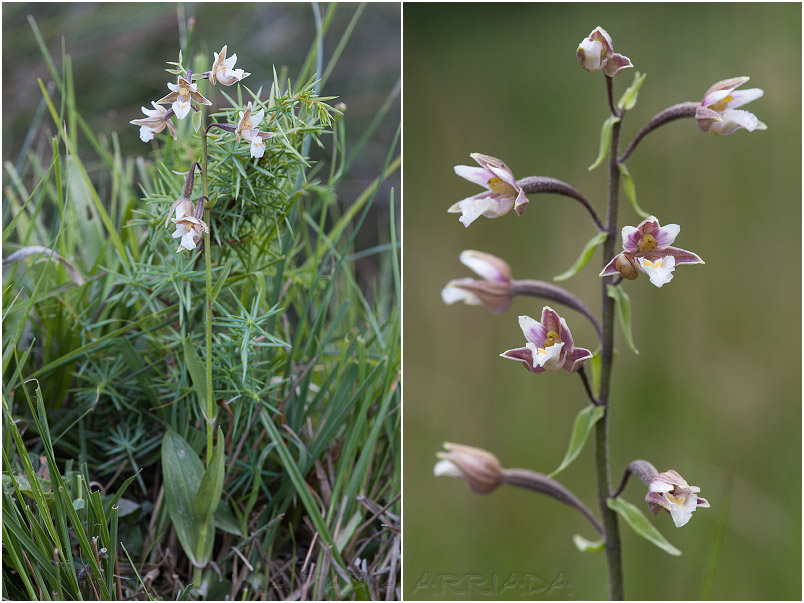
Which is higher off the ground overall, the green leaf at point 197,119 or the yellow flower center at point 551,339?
the green leaf at point 197,119

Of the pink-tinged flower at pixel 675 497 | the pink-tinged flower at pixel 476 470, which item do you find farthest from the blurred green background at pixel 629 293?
the pink-tinged flower at pixel 675 497

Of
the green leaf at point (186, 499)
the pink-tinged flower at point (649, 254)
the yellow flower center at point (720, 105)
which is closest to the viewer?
the pink-tinged flower at point (649, 254)

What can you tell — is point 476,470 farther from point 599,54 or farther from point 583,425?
point 599,54

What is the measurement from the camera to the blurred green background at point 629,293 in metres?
1.54

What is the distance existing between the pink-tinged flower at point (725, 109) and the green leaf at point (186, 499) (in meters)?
0.95

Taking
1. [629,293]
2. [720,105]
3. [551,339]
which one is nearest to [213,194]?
[551,339]

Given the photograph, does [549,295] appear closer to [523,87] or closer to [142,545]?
[142,545]

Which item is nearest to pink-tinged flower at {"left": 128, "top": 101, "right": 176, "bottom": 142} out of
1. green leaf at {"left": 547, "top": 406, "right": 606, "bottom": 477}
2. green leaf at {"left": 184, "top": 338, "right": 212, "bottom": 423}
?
green leaf at {"left": 184, "top": 338, "right": 212, "bottom": 423}

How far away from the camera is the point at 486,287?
1.04 meters

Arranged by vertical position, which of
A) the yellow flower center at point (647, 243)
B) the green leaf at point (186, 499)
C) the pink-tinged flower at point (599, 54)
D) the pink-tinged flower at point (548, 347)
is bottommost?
the green leaf at point (186, 499)

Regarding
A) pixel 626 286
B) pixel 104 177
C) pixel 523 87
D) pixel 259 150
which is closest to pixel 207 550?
pixel 259 150

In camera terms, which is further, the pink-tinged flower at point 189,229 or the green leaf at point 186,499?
the green leaf at point 186,499

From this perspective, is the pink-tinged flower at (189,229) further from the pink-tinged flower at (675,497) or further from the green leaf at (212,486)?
the pink-tinged flower at (675,497)

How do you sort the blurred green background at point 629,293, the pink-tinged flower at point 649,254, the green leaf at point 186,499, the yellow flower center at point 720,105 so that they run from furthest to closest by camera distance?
the blurred green background at point 629,293
the green leaf at point 186,499
the yellow flower center at point 720,105
the pink-tinged flower at point 649,254
